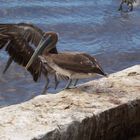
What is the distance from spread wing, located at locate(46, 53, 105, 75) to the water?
153 inches

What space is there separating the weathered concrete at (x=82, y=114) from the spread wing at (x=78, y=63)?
17cm

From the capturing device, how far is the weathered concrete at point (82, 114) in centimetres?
429

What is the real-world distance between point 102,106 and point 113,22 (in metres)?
14.2

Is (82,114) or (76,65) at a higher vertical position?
(76,65)

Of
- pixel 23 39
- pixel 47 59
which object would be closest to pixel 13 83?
pixel 23 39

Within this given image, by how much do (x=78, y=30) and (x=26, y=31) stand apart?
10048mm

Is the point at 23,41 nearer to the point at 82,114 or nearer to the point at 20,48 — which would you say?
the point at 20,48

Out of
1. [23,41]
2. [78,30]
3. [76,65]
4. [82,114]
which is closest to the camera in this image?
[82,114]

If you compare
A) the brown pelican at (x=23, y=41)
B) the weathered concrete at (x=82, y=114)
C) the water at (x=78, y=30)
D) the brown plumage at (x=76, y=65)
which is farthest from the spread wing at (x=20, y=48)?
the water at (x=78, y=30)

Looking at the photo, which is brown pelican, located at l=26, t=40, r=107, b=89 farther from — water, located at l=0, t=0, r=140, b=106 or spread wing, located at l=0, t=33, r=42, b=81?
water, located at l=0, t=0, r=140, b=106

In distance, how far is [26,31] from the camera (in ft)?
22.5

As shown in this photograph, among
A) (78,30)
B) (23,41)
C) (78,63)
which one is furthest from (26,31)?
(78,30)

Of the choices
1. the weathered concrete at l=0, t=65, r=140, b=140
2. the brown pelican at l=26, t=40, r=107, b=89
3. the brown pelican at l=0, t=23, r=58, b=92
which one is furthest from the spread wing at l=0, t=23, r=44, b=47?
the weathered concrete at l=0, t=65, r=140, b=140

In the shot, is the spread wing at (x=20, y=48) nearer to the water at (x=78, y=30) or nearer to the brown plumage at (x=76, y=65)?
the brown plumage at (x=76, y=65)
